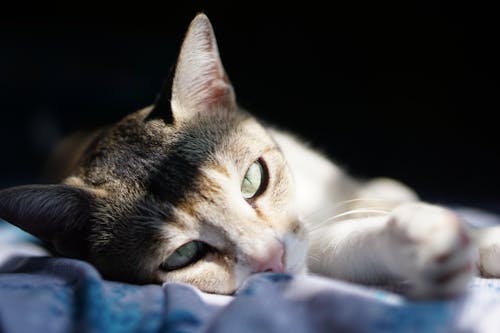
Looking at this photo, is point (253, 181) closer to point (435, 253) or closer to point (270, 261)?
point (270, 261)

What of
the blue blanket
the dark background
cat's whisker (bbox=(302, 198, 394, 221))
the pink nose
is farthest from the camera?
the dark background

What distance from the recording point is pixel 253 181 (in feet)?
4.90

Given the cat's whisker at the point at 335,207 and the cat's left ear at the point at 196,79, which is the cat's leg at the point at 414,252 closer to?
the cat's whisker at the point at 335,207

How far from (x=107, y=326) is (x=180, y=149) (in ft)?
1.91

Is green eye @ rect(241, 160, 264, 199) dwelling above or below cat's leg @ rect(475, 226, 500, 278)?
below

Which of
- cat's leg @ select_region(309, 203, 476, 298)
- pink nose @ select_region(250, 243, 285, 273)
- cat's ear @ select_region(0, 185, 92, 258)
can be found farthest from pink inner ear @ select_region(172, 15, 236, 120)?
cat's leg @ select_region(309, 203, 476, 298)

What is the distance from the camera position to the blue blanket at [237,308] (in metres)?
0.91

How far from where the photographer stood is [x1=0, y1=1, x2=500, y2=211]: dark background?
2.47 m

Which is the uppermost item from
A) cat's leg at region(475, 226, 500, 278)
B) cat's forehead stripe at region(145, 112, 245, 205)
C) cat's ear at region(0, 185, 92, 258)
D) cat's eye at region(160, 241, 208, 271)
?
cat's leg at region(475, 226, 500, 278)

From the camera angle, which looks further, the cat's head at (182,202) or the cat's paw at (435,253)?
the cat's head at (182,202)

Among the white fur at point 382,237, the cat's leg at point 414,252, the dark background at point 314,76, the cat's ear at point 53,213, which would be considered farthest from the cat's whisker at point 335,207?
the dark background at point 314,76

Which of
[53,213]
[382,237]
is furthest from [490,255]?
[53,213]

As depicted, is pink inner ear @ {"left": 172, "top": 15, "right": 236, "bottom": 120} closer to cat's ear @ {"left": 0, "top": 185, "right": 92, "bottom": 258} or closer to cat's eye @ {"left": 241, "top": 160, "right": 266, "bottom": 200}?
cat's eye @ {"left": 241, "top": 160, "right": 266, "bottom": 200}

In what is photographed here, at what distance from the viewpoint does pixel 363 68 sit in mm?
2674
